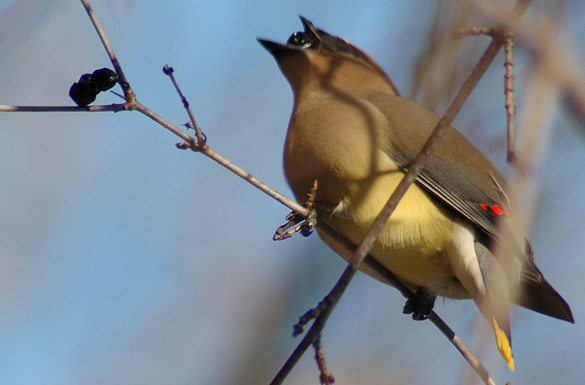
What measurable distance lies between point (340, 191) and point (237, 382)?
65.5 inches

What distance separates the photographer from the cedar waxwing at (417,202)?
128 inches

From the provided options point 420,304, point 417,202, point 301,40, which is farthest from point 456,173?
point 301,40

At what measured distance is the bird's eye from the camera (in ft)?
13.0

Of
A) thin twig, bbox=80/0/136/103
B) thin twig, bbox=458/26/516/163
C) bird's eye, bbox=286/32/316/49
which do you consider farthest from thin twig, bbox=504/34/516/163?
bird's eye, bbox=286/32/316/49

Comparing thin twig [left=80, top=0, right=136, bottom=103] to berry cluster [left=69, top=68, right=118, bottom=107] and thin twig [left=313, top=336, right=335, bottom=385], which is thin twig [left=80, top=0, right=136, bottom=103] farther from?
thin twig [left=313, top=336, right=335, bottom=385]

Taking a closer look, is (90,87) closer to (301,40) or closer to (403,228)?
(403,228)

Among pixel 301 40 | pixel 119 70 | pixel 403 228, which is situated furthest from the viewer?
pixel 301 40

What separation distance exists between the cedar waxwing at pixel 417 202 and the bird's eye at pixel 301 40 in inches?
11.9

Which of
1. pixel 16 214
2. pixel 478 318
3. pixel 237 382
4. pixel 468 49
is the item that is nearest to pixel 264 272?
pixel 237 382

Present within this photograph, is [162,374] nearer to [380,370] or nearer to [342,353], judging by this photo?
[342,353]

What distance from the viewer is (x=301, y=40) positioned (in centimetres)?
401

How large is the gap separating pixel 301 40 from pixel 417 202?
3.43ft

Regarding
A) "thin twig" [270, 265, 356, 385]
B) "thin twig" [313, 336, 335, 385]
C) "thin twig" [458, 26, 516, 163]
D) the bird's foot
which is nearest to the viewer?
"thin twig" [458, 26, 516, 163]

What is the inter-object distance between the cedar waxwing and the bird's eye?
0.30 metres
